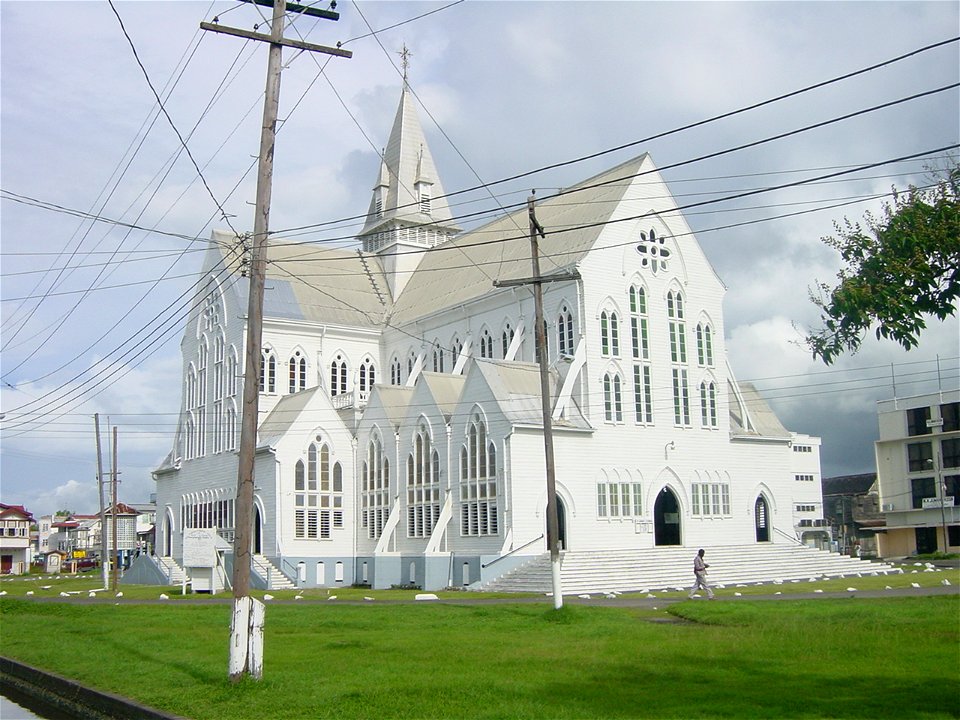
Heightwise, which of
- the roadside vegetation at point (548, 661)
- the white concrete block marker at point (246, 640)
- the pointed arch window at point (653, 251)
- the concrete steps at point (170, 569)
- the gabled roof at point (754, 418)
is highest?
the pointed arch window at point (653, 251)

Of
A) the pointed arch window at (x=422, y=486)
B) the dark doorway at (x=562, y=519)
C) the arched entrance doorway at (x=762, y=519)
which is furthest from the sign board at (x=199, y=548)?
the arched entrance doorway at (x=762, y=519)

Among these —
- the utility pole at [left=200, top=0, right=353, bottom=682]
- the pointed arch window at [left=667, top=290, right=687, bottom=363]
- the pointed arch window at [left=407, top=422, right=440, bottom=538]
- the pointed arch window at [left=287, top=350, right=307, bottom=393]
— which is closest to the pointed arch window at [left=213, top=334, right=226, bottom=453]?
the pointed arch window at [left=287, top=350, right=307, bottom=393]

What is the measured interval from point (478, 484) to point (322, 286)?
24408 millimetres

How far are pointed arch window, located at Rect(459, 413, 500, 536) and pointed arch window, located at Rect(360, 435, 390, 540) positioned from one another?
6664 millimetres

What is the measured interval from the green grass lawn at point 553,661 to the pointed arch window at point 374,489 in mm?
23091

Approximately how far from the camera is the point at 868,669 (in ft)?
49.0

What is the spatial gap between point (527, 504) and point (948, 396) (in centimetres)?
5480

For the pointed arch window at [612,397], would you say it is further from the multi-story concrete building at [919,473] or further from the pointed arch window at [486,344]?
the multi-story concrete building at [919,473]

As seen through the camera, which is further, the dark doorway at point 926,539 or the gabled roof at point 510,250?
the dark doorway at point 926,539

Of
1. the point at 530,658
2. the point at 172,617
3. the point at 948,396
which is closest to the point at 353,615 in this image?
the point at 172,617

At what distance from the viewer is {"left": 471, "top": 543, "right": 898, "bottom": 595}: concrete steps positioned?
39.7 metres

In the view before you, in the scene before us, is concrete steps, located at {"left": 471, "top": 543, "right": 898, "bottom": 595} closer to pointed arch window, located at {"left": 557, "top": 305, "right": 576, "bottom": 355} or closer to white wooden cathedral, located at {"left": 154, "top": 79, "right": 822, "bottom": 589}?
white wooden cathedral, located at {"left": 154, "top": 79, "right": 822, "bottom": 589}

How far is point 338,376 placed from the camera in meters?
61.9

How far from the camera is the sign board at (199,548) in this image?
42.2 metres
